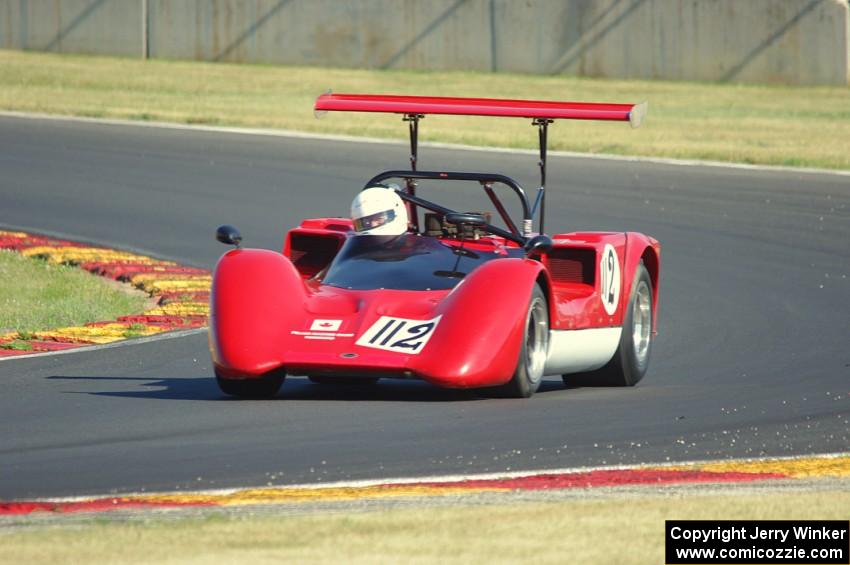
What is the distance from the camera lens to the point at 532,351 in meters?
10.2

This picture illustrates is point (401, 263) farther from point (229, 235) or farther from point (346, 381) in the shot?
point (229, 235)

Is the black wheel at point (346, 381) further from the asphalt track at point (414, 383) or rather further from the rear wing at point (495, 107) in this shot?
the rear wing at point (495, 107)

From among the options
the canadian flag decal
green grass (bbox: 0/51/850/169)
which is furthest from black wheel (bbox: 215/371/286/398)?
green grass (bbox: 0/51/850/169)

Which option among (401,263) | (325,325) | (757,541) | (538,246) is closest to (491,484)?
(757,541)

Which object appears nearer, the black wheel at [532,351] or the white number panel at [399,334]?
the white number panel at [399,334]

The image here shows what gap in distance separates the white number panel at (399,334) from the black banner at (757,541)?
10.8 feet

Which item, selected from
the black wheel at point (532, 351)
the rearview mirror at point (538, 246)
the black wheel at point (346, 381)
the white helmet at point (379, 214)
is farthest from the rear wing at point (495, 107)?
the black wheel at point (346, 381)

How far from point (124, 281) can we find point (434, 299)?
23.6 ft

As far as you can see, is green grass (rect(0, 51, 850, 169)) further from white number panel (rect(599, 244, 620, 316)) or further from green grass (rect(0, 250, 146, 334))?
white number panel (rect(599, 244, 620, 316))

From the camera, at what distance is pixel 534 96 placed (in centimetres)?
3600

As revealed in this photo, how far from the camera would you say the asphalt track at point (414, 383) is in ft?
26.2

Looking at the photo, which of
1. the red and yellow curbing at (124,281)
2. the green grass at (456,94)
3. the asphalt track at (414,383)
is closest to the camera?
the asphalt track at (414,383)

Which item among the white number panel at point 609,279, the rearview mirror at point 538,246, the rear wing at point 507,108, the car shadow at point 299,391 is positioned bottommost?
the car shadow at point 299,391

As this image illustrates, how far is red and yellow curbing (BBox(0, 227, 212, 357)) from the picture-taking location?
499 inches
